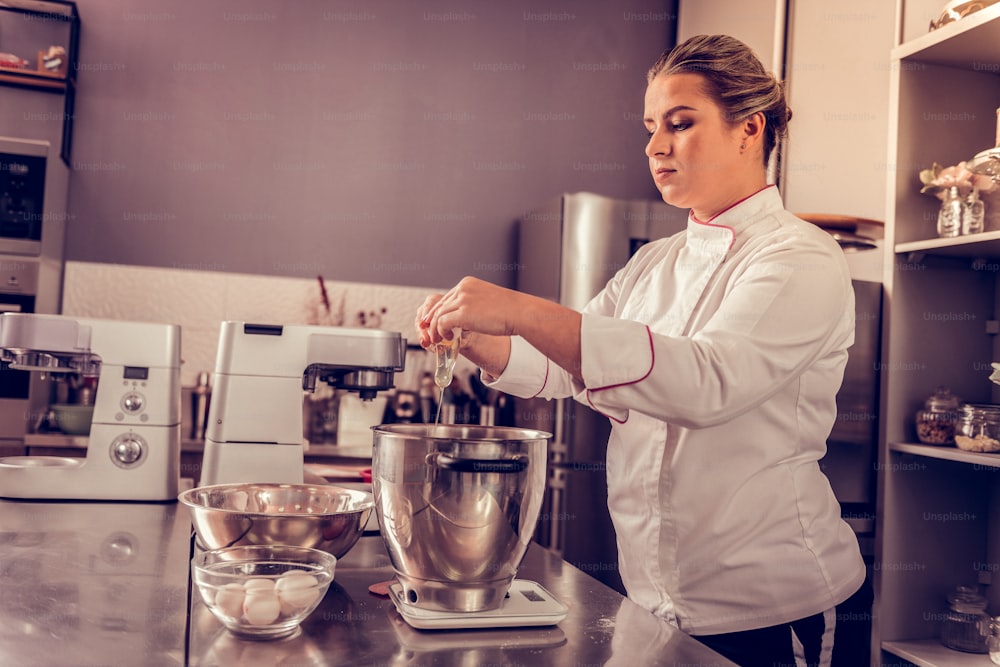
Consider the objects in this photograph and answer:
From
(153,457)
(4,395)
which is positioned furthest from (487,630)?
(4,395)

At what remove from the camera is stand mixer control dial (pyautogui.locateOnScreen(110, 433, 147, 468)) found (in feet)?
5.23

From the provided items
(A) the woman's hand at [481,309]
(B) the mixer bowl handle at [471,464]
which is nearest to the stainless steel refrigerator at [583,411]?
(A) the woman's hand at [481,309]

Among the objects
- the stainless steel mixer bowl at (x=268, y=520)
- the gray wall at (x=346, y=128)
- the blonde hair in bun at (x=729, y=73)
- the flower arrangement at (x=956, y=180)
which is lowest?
the stainless steel mixer bowl at (x=268, y=520)

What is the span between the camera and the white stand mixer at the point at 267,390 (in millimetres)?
1536

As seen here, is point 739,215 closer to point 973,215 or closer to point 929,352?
point 973,215

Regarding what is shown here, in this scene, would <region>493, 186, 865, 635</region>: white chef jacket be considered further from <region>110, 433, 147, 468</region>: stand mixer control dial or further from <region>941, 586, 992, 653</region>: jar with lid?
<region>941, 586, 992, 653</region>: jar with lid

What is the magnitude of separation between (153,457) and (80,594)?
2.17 ft

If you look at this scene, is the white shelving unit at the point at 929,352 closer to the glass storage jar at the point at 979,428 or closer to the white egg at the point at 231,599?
the glass storage jar at the point at 979,428

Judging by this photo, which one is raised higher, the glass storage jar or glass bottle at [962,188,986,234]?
glass bottle at [962,188,986,234]

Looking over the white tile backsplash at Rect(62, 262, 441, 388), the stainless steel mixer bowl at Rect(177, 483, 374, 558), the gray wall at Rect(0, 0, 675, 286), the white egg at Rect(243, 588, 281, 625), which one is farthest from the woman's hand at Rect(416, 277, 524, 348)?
the gray wall at Rect(0, 0, 675, 286)

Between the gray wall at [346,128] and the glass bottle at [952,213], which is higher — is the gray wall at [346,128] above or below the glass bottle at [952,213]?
above

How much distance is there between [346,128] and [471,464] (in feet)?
9.91

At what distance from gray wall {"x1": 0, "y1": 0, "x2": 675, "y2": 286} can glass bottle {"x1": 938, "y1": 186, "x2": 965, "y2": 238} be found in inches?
72.2

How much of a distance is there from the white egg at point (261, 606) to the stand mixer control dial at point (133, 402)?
36.4 inches
